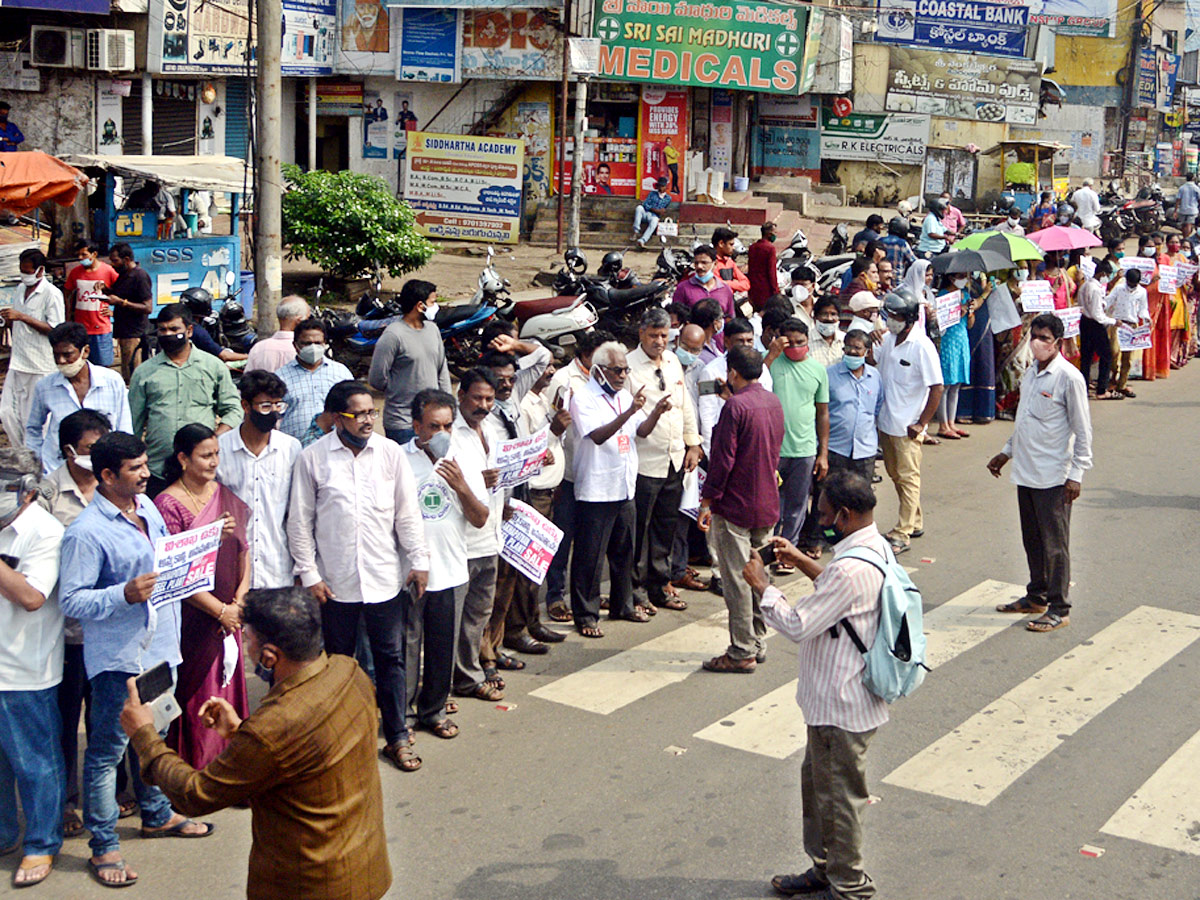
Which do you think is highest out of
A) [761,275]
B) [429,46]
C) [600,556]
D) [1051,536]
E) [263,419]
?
[429,46]

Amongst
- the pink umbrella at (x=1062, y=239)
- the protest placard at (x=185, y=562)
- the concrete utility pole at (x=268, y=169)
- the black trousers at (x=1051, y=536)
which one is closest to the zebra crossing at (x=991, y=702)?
the black trousers at (x=1051, y=536)

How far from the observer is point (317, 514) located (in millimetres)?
6625

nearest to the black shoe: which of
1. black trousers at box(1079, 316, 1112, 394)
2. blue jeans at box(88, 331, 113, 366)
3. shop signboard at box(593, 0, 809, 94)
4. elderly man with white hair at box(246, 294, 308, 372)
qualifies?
elderly man with white hair at box(246, 294, 308, 372)

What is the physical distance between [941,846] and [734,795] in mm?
991

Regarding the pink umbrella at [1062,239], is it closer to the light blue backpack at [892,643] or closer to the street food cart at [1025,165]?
the light blue backpack at [892,643]

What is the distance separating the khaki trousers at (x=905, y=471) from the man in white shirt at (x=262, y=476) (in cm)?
552

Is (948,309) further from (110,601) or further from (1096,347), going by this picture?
(110,601)

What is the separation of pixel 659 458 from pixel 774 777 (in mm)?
2858

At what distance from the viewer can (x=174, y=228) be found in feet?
53.5

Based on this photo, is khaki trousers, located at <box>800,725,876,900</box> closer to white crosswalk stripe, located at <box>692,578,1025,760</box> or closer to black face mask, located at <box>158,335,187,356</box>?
white crosswalk stripe, located at <box>692,578,1025,760</box>

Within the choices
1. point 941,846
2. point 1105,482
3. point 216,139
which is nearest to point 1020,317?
point 1105,482

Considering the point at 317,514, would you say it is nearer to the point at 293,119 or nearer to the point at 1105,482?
the point at 1105,482

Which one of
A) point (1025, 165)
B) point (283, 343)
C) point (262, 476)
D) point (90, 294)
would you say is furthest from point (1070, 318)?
point (1025, 165)

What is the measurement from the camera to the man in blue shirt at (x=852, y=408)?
33.7ft
